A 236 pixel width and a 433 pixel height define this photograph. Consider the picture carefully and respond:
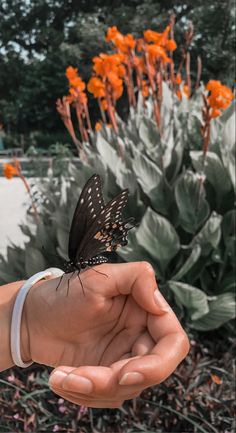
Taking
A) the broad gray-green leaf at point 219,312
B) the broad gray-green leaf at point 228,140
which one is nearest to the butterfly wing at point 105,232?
the broad gray-green leaf at point 219,312

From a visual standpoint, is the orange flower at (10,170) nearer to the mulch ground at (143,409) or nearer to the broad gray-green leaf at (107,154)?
the broad gray-green leaf at (107,154)

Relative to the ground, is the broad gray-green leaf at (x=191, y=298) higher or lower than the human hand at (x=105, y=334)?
lower

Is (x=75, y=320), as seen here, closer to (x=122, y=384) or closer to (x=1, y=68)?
(x=122, y=384)

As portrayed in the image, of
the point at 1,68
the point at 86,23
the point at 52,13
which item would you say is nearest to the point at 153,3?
the point at 86,23

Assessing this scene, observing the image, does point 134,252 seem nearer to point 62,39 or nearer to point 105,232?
point 105,232

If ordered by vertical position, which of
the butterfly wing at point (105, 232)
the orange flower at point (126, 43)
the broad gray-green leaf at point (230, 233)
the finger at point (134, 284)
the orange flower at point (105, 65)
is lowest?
the broad gray-green leaf at point (230, 233)

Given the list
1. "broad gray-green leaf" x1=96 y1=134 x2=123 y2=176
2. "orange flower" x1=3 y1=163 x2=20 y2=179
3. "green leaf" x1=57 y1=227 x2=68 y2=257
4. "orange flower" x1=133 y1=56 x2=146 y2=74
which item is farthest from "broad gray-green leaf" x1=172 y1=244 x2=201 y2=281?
"orange flower" x1=133 y1=56 x2=146 y2=74
